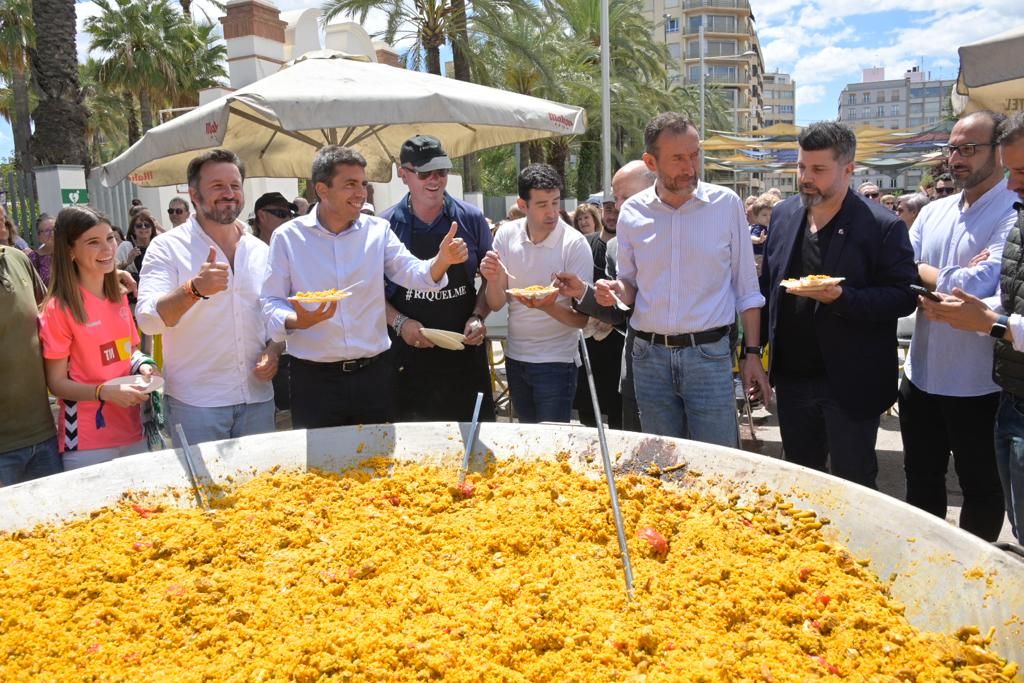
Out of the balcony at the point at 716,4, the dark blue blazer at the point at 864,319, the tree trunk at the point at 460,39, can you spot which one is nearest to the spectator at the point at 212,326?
the dark blue blazer at the point at 864,319

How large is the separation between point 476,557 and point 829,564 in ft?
3.18

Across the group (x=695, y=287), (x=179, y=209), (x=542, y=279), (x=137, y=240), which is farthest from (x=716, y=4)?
(x=695, y=287)

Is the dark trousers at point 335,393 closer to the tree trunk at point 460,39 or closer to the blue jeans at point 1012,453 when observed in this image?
the blue jeans at point 1012,453

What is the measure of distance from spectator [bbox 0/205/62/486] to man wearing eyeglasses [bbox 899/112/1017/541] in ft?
11.5

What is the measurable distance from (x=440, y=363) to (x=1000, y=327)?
233cm

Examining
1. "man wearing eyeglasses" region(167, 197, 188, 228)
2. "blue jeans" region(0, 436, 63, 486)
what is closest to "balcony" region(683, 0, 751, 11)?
"man wearing eyeglasses" region(167, 197, 188, 228)

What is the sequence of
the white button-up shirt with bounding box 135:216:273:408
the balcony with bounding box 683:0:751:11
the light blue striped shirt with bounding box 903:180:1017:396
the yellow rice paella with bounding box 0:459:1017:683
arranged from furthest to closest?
the balcony with bounding box 683:0:751:11 → the white button-up shirt with bounding box 135:216:273:408 → the light blue striped shirt with bounding box 903:180:1017:396 → the yellow rice paella with bounding box 0:459:1017:683

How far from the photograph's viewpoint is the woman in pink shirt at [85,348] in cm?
295

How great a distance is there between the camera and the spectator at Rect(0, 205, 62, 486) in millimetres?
2887

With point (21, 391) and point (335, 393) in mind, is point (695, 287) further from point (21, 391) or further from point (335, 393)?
point (21, 391)

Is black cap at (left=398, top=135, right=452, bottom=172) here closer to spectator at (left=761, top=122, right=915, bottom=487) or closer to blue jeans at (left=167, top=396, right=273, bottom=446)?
blue jeans at (left=167, top=396, right=273, bottom=446)

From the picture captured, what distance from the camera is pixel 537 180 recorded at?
3.82m

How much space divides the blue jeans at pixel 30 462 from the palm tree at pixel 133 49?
25.6m

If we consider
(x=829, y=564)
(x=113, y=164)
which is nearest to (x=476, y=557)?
(x=829, y=564)
